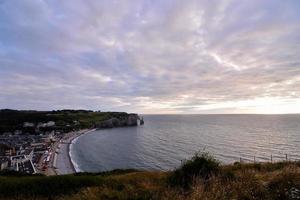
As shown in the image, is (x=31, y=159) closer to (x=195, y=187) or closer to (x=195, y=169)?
(x=195, y=169)

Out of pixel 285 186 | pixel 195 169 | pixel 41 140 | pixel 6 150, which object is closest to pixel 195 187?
pixel 285 186

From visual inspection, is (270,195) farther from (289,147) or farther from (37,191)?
(289,147)

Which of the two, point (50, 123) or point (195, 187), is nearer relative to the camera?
point (195, 187)

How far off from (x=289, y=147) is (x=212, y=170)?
7159 centimetres

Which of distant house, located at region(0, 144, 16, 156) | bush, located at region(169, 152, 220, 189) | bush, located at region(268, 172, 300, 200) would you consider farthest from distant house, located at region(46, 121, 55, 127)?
bush, located at region(268, 172, 300, 200)

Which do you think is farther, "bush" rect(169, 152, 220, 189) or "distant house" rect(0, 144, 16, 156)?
"distant house" rect(0, 144, 16, 156)

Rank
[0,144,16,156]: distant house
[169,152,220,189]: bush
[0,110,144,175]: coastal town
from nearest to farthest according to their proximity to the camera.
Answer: [169,152,220,189]: bush < [0,110,144,175]: coastal town < [0,144,16,156]: distant house

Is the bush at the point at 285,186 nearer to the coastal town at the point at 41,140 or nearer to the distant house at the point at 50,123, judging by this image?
the coastal town at the point at 41,140

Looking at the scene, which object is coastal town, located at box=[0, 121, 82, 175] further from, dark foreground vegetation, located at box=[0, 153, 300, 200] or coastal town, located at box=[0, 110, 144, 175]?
dark foreground vegetation, located at box=[0, 153, 300, 200]

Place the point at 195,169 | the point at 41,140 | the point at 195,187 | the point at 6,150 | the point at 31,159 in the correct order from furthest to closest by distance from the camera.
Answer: the point at 41,140, the point at 6,150, the point at 31,159, the point at 195,169, the point at 195,187

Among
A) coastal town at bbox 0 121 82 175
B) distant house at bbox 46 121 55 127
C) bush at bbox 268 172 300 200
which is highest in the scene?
Result: bush at bbox 268 172 300 200

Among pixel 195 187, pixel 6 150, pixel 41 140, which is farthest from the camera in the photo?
pixel 41 140

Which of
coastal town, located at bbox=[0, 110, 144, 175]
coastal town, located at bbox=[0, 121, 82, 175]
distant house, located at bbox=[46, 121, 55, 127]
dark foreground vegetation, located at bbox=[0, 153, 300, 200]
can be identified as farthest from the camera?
distant house, located at bbox=[46, 121, 55, 127]

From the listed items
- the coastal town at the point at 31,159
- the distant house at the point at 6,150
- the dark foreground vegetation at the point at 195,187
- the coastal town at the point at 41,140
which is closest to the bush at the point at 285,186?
the dark foreground vegetation at the point at 195,187
